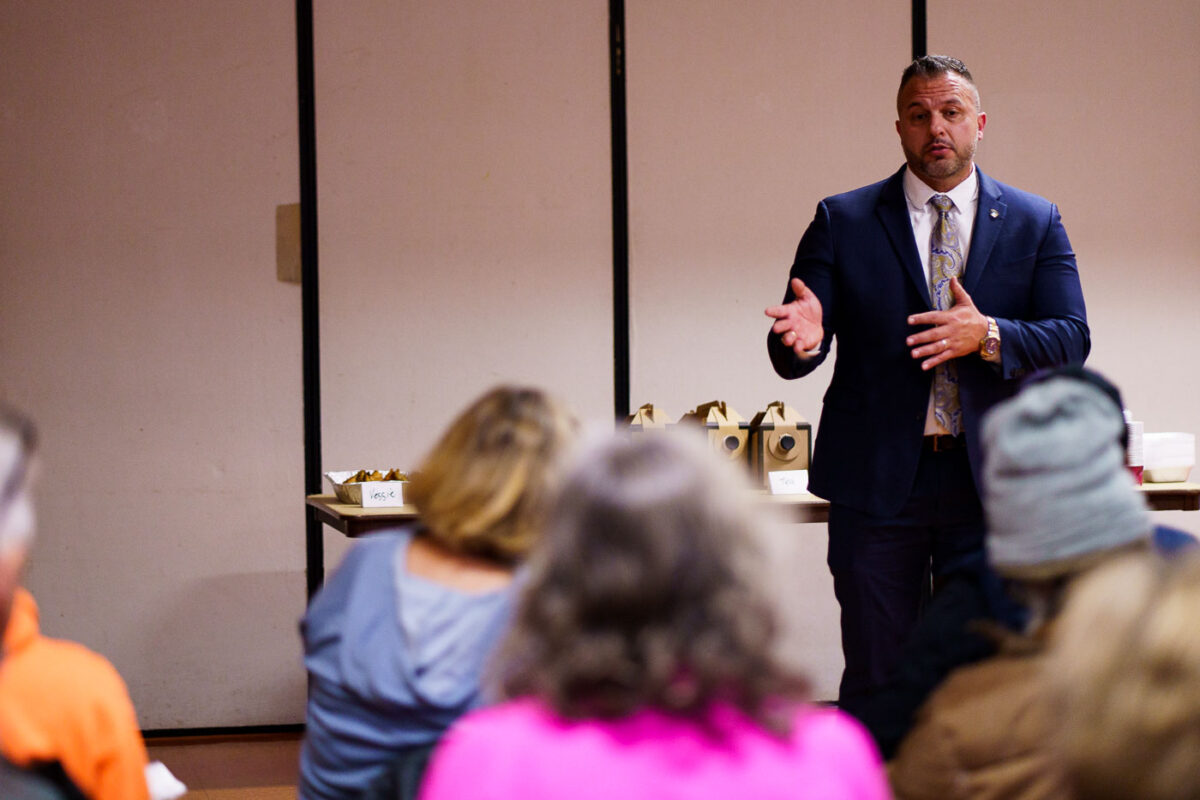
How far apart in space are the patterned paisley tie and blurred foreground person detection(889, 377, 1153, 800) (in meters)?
1.07

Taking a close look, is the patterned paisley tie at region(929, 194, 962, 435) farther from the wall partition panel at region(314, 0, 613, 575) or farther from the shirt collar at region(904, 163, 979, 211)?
the wall partition panel at region(314, 0, 613, 575)

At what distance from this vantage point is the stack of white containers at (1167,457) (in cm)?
319

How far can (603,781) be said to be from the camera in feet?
2.93

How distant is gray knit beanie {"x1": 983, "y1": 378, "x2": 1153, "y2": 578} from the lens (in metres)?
1.21

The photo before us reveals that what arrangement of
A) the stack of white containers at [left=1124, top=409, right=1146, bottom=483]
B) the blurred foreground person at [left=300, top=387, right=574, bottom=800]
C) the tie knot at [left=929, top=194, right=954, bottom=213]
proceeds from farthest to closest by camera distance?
1. the stack of white containers at [left=1124, top=409, right=1146, bottom=483]
2. the tie knot at [left=929, top=194, right=954, bottom=213]
3. the blurred foreground person at [left=300, top=387, right=574, bottom=800]

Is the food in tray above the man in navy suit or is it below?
below

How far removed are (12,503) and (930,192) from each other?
1918mm

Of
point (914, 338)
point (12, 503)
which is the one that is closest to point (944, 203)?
point (914, 338)

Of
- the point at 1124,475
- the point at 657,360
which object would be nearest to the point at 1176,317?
the point at 657,360

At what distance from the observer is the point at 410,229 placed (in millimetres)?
4039

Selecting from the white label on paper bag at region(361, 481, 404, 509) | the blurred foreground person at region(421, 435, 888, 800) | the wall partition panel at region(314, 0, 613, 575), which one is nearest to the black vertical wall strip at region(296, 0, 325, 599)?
the wall partition panel at region(314, 0, 613, 575)

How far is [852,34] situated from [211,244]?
239cm

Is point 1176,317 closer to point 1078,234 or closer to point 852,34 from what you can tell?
point 1078,234

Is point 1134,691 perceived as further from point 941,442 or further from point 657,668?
point 941,442
